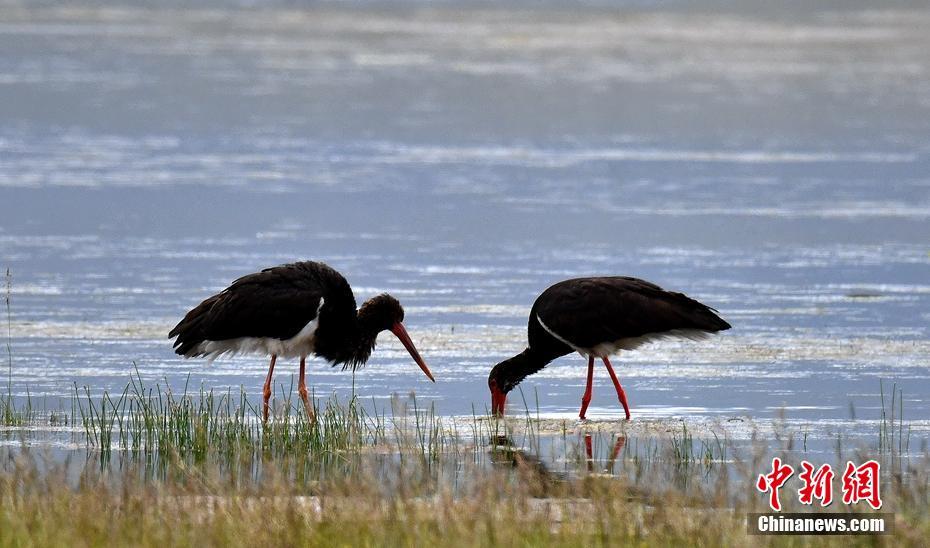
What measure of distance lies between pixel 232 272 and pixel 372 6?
41927 mm

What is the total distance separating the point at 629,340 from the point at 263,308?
2450mm

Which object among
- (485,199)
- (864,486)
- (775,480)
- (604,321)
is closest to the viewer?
(864,486)

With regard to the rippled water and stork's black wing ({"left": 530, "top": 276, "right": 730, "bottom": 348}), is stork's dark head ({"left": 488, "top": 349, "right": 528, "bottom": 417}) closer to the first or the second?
the rippled water

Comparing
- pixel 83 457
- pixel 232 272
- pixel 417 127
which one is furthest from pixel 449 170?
pixel 83 457

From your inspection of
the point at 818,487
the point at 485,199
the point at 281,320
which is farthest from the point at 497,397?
the point at 485,199

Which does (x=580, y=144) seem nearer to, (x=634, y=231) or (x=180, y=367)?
(x=634, y=231)

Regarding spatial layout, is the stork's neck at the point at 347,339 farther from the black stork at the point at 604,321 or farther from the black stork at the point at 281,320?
the black stork at the point at 604,321

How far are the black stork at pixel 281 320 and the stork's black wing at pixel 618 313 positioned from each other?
1.09 meters

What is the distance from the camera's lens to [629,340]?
1184 cm

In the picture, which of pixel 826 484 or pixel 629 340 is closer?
pixel 826 484

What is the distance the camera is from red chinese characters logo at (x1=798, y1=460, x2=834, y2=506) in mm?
7980

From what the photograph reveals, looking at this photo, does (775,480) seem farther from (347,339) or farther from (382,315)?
(382,315)

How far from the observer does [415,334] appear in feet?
47.8

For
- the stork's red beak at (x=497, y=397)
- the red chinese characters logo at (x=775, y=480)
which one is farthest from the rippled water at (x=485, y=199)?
the red chinese characters logo at (x=775, y=480)
